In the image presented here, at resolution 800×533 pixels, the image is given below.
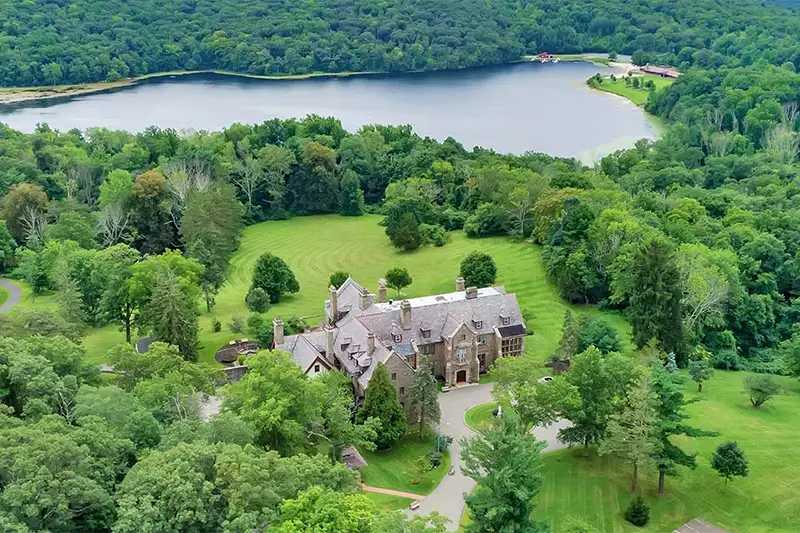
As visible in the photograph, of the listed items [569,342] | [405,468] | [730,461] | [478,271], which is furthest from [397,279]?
[730,461]

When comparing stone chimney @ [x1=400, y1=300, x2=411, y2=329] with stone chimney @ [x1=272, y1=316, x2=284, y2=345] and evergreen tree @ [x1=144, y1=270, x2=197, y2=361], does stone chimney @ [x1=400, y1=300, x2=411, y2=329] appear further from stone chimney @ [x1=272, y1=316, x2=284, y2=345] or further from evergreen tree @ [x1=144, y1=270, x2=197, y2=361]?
evergreen tree @ [x1=144, y1=270, x2=197, y2=361]

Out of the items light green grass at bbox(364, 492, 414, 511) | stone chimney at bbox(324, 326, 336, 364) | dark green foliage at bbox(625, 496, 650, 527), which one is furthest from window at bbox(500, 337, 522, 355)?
dark green foliage at bbox(625, 496, 650, 527)

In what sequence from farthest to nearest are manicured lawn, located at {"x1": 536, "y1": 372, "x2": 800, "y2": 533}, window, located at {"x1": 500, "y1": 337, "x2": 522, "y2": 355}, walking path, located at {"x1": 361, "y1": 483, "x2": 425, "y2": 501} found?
window, located at {"x1": 500, "y1": 337, "x2": 522, "y2": 355}
walking path, located at {"x1": 361, "y1": 483, "x2": 425, "y2": 501}
manicured lawn, located at {"x1": 536, "y1": 372, "x2": 800, "y2": 533}

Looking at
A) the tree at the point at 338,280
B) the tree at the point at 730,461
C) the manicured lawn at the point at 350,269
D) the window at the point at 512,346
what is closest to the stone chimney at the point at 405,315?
the window at the point at 512,346

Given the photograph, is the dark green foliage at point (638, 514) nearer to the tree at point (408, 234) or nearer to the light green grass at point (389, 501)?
the light green grass at point (389, 501)

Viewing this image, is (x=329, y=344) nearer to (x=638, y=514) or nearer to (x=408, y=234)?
(x=638, y=514)

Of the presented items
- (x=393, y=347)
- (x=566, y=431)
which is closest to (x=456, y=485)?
(x=566, y=431)
